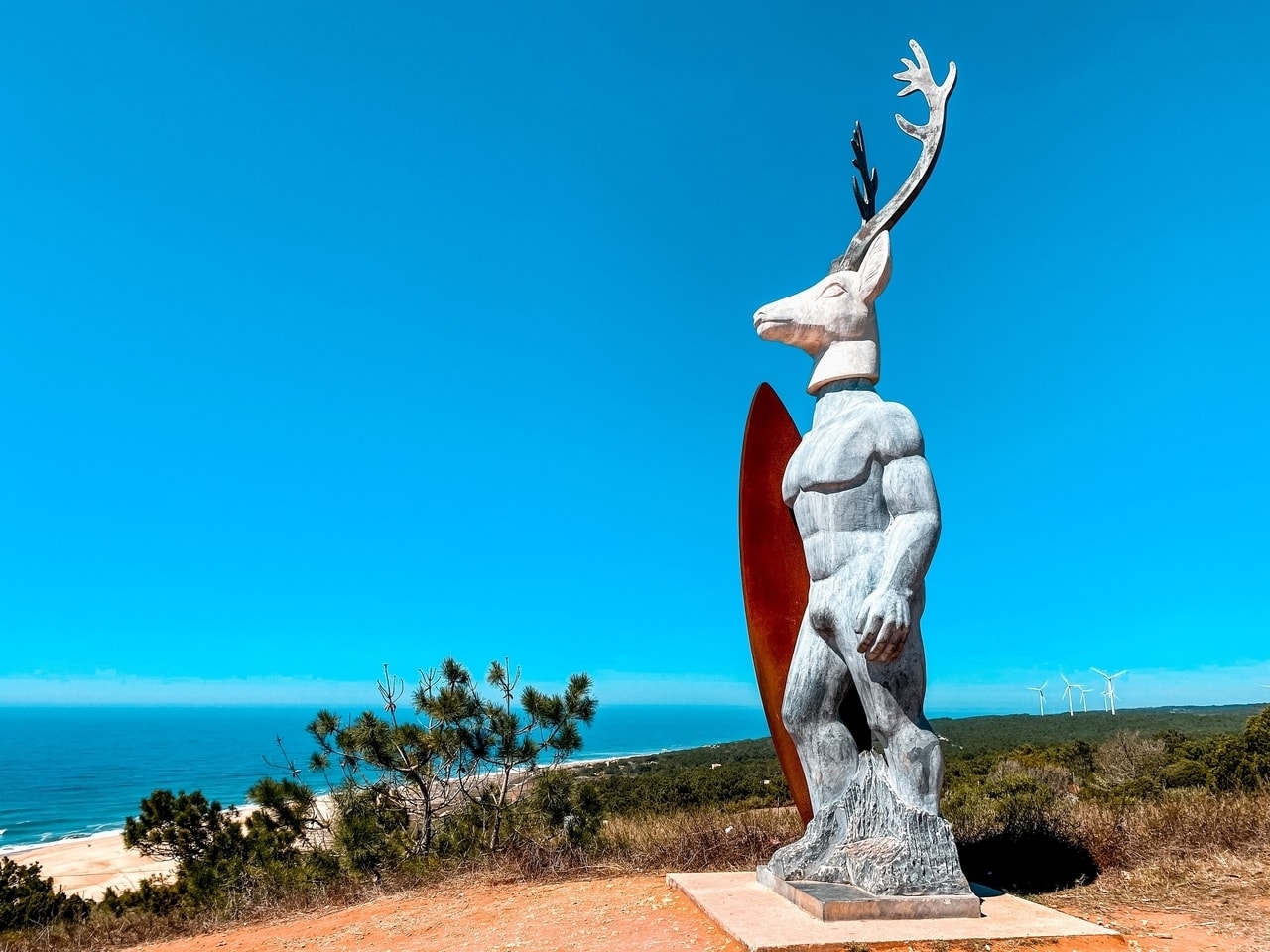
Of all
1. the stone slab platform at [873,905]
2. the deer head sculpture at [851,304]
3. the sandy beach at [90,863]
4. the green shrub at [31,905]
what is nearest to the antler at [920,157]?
the deer head sculpture at [851,304]

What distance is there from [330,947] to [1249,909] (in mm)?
5158

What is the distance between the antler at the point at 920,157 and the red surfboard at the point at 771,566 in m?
1.09

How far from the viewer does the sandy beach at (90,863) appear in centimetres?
2453

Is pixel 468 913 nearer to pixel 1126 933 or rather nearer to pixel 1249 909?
pixel 1126 933

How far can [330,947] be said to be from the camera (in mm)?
4984

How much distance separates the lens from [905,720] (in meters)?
4.89

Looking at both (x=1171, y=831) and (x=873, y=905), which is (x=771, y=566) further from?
(x=1171, y=831)

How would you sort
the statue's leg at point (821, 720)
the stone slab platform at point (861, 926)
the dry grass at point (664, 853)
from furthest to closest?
1. the dry grass at point (664, 853)
2. the statue's leg at point (821, 720)
3. the stone slab platform at point (861, 926)

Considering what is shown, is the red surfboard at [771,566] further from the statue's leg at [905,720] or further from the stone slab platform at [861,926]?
the stone slab platform at [861,926]

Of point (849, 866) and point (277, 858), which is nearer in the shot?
point (849, 866)

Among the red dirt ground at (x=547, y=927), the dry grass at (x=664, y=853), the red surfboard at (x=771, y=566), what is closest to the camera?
the red dirt ground at (x=547, y=927)

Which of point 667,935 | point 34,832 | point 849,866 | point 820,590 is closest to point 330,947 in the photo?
point 667,935

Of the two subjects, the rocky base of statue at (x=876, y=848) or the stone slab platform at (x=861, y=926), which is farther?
the rocky base of statue at (x=876, y=848)

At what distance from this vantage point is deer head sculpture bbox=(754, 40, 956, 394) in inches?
216
